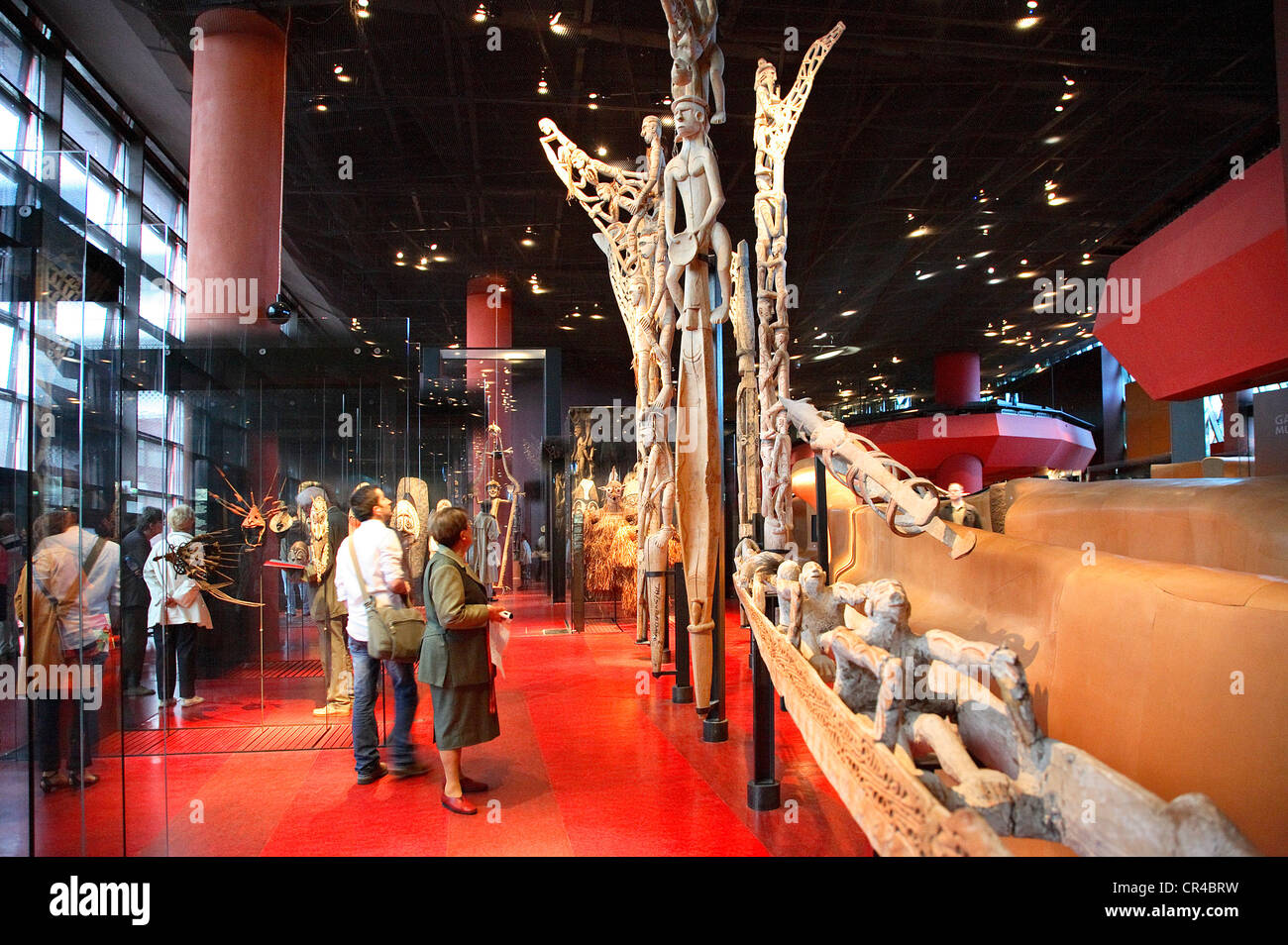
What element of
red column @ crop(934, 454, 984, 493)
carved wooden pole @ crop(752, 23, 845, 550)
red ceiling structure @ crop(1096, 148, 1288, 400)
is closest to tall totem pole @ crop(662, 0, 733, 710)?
carved wooden pole @ crop(752, 23, 845, 550)

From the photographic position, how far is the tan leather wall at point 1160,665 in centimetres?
127

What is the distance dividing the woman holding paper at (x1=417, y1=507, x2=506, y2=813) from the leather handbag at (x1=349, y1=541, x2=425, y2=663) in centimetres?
41

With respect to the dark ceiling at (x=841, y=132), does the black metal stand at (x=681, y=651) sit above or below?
below

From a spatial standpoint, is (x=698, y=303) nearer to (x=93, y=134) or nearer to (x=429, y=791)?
(x=429, y=791)

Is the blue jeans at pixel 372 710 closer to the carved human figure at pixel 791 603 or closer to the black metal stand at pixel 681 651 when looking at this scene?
the black metal stand at pixel 681 651

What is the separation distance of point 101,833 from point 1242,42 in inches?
295

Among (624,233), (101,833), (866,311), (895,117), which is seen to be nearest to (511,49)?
(624,233)

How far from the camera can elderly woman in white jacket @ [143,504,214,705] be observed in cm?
540

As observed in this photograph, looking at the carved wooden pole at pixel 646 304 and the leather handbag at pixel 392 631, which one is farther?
the carved wooden pole at pixel 646 304

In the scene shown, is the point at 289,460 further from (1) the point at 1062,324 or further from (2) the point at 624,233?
(1) the point at 1062,324

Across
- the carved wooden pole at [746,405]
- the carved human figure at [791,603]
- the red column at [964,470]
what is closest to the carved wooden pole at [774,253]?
the carved wooden pole at [746,405]

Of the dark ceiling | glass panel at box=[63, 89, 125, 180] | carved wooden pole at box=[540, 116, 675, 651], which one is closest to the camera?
carved wooden pole at box=[540, 116, 675, 651]

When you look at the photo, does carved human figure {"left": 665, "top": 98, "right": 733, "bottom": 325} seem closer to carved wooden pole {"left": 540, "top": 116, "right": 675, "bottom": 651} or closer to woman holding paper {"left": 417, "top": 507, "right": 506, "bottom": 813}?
carved wooden pole {"left": 540, "top": 116, "right": 675, "bottom": 651}

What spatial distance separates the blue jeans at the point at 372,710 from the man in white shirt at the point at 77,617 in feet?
5.11
